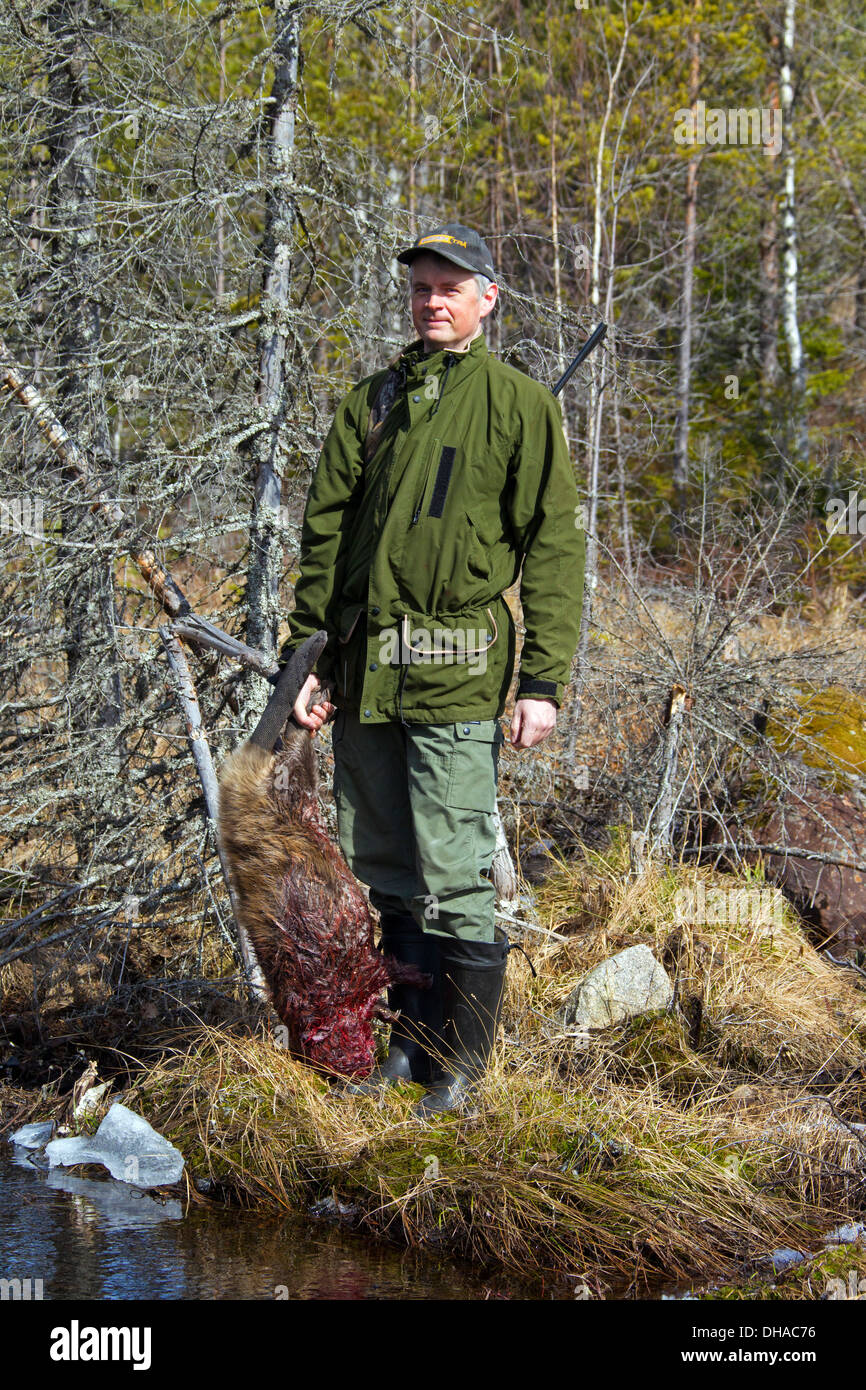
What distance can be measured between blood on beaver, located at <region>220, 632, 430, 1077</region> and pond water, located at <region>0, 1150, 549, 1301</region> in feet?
1.75

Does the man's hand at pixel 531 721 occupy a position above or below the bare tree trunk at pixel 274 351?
below

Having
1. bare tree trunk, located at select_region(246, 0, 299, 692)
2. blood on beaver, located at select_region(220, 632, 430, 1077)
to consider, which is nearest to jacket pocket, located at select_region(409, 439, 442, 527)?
blood on beaver, located at select_region(220, 632, 430, 1077)

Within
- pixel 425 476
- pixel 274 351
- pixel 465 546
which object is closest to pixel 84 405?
pixel 274 351

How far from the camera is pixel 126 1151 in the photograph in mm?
3646

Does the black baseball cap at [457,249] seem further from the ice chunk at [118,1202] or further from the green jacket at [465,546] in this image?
the ice chunk at [118,1202]

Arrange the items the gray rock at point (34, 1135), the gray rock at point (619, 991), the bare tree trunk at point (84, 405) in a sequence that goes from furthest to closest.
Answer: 1. the bare tree trunk at point (84, 405)
2. the gray rock at point (619, 991)
3. the gray rock at point (34, 1135)

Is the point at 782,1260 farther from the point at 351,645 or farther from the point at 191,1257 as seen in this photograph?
the point at 351,645

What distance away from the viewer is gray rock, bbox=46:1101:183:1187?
358 cm

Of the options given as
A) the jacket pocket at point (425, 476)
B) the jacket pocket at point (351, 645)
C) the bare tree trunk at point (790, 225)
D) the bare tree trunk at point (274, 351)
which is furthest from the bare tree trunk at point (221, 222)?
the bare tree trunk at point (790, 225)

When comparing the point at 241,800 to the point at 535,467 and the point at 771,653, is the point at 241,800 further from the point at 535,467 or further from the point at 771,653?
the point at 771,653

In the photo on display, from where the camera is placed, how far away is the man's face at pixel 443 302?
346cm

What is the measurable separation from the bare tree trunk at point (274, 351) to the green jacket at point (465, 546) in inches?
50.3

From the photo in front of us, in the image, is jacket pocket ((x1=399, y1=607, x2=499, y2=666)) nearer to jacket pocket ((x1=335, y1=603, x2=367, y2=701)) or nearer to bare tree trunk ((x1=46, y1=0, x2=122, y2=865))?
jacket pocket ((x1=335, y1=603, x2=367, y2=701))

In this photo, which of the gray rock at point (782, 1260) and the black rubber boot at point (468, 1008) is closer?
the gray rock at point (782, 1260)
